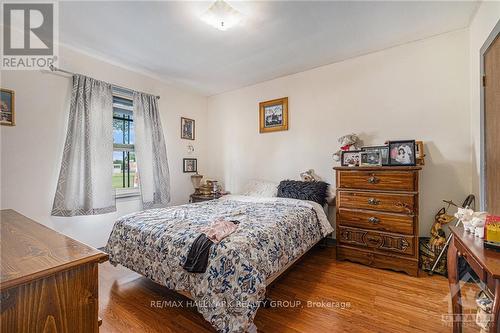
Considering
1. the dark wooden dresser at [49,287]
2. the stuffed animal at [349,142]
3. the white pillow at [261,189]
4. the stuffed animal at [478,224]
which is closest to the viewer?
the dark wooden dresser at [49,287]

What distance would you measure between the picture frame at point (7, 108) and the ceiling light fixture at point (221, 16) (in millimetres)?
2078

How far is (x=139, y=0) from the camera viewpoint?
1.89m

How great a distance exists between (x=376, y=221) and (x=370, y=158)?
696 mm

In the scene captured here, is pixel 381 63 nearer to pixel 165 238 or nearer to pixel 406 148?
pixel 406 148

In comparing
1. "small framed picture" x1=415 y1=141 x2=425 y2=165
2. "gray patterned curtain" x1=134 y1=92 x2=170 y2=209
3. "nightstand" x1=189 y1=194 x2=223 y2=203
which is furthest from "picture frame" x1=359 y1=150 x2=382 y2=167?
"gray patterned curtain" x1=134 y1=92 x2=170 y2=209

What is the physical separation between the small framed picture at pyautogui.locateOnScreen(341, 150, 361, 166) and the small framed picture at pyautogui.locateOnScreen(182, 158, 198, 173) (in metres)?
2.64

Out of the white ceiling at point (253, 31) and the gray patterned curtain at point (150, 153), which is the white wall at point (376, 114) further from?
the gray patterned curtain at point (150, 153)

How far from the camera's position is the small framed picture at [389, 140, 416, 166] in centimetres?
226

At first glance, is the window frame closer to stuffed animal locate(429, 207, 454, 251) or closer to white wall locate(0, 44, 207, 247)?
white wall locate(0, 44, 207, 247)

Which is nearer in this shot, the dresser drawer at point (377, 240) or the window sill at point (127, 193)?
the dresser drawer at point (377, 240)

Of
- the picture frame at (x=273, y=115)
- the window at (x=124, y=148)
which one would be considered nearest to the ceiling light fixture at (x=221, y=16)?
the picture frame at (x=273, y=115)

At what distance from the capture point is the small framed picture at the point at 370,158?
2.43 meters

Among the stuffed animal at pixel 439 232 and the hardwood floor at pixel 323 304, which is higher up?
the stuffed animal at pixel 439 232

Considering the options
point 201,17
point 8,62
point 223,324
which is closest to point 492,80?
point 201,17
